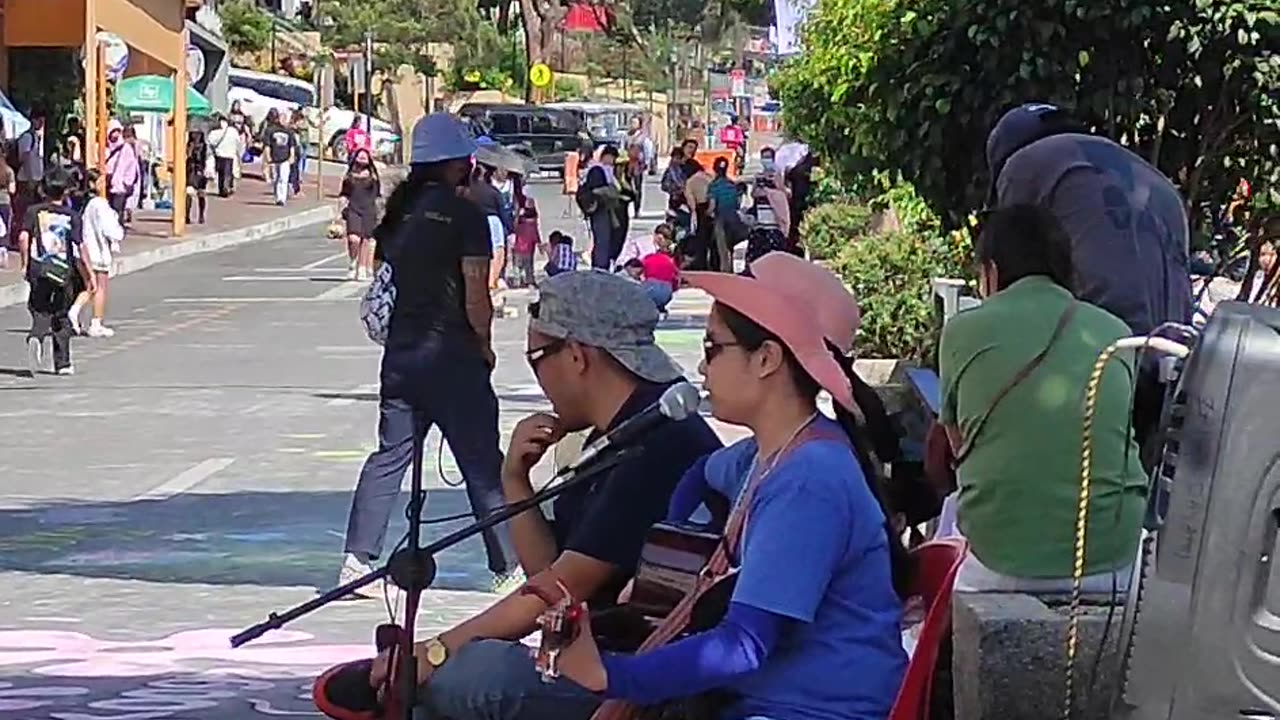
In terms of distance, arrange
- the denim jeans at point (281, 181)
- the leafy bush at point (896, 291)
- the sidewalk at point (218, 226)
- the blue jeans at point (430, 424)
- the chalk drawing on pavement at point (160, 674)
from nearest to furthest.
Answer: the chalk drawing on pavement at point (160, 674)
the blue jeans at point (430, 424)
the leafy bush at point (896, 291)
the sidewalk at point (218, 226)
the denim jeans at point (281, 181)

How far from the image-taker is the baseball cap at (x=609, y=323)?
5367 millimetres

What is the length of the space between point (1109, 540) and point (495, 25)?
76435mm

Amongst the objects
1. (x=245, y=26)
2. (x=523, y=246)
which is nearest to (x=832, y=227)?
(x=523, y=246)

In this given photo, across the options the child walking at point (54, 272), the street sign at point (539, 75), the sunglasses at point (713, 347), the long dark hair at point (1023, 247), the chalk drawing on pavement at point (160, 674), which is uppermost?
the street sign at point (539, 75)

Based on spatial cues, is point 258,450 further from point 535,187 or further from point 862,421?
point 535,187

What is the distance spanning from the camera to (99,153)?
30.6 m

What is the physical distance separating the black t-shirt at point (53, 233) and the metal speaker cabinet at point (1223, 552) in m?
16.3

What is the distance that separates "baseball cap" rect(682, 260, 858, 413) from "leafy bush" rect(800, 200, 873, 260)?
1801cm

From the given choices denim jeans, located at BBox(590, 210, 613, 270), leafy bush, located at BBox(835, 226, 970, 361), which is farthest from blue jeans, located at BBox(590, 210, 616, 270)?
leafy bush, located at BBox(835, 226, 970, 361)

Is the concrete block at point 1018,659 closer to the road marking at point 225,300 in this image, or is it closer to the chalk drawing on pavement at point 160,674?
the chalk drawing on pavement at point 160,674

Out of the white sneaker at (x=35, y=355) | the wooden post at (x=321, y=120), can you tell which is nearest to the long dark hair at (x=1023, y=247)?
the white sneaker at (x=35, y=355)

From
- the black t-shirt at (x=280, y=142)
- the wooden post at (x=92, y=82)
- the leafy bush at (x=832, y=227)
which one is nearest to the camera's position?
the leafy bush at (x=832, y=227)

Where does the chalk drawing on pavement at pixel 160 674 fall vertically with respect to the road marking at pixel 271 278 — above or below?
above

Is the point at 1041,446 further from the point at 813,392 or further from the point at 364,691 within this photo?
the point at 364,691
